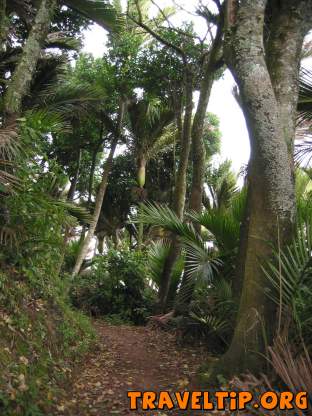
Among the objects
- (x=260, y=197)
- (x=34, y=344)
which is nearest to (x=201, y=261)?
(x=260, y=197)

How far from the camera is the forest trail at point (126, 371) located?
3812mm

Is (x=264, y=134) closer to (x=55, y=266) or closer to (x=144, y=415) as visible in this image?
(x=144, y=415)

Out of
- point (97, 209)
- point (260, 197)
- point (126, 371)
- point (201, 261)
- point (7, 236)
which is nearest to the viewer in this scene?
point (260, 197)

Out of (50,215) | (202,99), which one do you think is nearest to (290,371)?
(50,215)

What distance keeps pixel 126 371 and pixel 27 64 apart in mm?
4555

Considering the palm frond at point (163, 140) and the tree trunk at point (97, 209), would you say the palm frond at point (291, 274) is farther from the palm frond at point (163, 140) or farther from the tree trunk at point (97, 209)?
the palm frond at point (163, 140)

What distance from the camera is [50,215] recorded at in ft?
15.3

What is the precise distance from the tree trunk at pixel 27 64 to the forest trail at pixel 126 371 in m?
3.55

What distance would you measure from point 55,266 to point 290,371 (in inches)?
137

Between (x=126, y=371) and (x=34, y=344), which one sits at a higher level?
(x=34, y=344)

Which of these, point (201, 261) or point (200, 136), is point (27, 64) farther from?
point (201, 261)

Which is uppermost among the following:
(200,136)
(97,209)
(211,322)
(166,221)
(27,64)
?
(27,64)

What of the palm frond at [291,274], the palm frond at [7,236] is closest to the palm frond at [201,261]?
A: the palm frond at [291,274]

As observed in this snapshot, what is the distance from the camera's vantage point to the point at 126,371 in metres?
4.93
